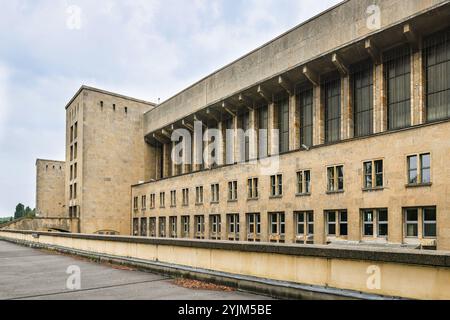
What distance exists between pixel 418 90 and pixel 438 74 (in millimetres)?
1668

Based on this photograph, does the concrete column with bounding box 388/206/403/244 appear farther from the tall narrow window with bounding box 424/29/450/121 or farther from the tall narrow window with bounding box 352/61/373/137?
the tall narrow window with bounding box 352/61/373/137

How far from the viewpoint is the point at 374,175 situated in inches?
1128

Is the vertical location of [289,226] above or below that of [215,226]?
above

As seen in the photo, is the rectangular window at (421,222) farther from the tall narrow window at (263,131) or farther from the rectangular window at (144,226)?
the rectangular window at (144,226)

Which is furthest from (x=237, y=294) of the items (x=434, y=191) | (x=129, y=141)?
(x=129, y=141)

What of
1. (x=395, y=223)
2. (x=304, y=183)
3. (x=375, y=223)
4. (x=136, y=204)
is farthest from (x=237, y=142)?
(x=395, y=223)

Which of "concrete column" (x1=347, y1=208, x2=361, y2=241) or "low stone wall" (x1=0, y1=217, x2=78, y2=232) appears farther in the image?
"low stone wall" (x1=0, y1=217, x2=78, y2=232)

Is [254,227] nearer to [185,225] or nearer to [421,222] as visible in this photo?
[185,225]

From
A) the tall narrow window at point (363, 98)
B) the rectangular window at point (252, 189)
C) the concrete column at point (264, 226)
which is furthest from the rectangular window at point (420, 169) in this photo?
the rectangular window at point (252, 189)

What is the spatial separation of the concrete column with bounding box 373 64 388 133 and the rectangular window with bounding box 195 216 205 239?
2241 centimetres

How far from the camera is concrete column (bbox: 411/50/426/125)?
3041 cm

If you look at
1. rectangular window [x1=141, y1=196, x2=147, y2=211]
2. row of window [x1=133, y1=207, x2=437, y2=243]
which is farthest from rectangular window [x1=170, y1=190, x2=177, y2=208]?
rectangular window [x1=141, y1=196, x2=147, y2=211]
